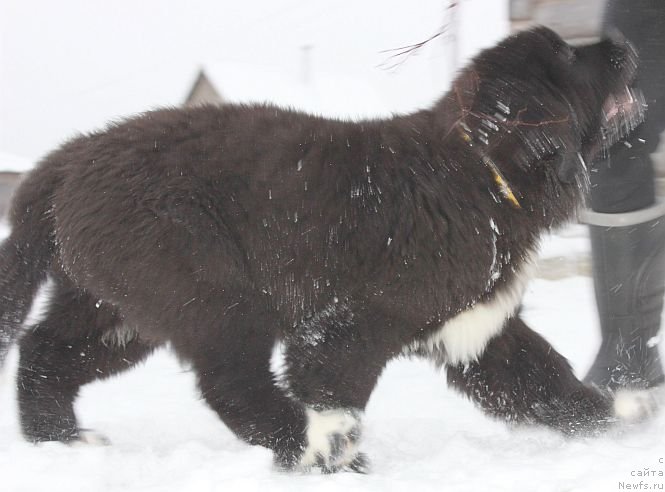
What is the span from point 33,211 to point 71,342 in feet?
1.94

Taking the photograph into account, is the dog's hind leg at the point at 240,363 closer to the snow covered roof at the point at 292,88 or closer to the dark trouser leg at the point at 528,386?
the dark trouser leg at the point at 528,386

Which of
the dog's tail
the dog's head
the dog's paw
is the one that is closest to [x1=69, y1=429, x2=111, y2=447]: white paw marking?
the dog's tail

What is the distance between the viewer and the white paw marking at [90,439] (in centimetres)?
286

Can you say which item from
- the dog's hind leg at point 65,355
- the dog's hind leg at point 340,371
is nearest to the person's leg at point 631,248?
the dog's hind leg at point 340,371

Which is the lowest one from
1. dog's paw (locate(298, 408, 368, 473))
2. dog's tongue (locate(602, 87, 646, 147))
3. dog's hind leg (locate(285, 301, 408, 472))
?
dog's paw (locate(298, 408, 368, 473))

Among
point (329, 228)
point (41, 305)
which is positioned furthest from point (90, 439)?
point (329, 228)

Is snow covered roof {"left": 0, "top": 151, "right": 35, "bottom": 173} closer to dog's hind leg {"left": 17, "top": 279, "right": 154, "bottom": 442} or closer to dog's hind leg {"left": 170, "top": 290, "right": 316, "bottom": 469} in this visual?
dog's hind leg {"left": 17, "top": 279, "right": 154, "bottom": 442}

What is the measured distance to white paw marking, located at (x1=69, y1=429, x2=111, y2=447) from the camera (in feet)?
9.37

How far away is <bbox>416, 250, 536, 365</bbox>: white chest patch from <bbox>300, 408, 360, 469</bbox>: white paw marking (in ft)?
1.20

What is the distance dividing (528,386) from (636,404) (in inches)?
15.7

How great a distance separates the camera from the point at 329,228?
257cm

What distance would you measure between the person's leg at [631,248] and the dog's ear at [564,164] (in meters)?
0.36

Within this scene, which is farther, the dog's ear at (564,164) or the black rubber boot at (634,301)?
the black rubber boot at (634,301)

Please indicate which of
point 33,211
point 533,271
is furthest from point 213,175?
point 533,271
